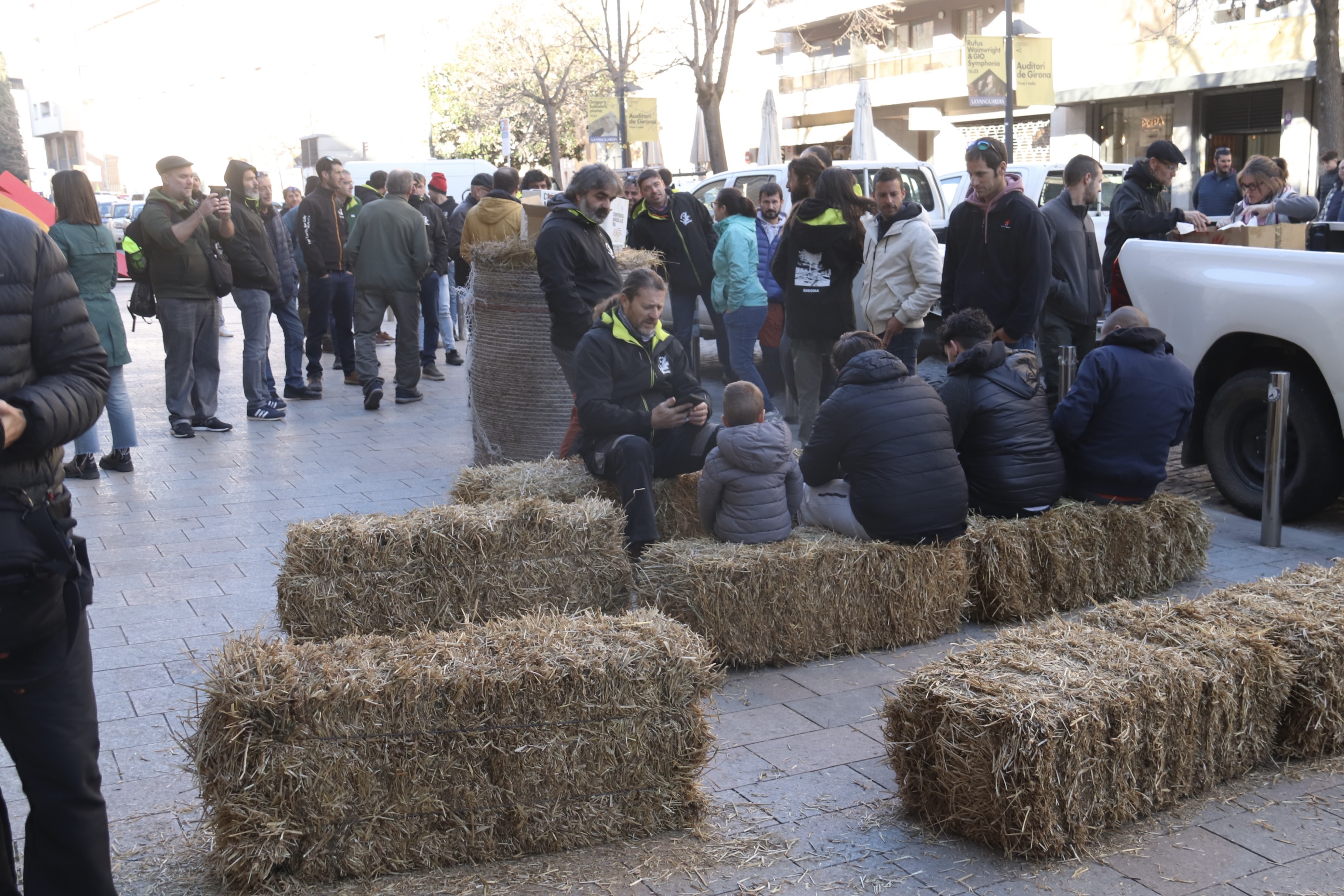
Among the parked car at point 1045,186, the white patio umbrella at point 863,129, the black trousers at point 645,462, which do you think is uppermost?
the white patio umbrella at point 863,129

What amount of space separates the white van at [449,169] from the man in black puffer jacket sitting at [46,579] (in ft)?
77.5

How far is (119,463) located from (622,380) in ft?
14.5

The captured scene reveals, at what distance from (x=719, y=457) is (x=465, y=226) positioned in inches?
243

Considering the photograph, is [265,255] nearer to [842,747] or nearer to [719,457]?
[719,457]

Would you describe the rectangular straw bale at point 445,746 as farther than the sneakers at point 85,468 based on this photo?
No

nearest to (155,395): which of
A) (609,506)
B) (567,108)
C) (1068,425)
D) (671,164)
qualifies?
(609,506)

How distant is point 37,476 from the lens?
264cm

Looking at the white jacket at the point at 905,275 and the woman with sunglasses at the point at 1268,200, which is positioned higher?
the woman with sunglasses at the point at 1268,200

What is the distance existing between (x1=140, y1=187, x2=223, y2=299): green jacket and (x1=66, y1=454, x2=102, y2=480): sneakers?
4.96ft

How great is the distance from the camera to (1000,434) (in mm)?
5484

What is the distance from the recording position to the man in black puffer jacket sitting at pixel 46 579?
2570 mm

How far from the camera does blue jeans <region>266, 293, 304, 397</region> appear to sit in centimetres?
1092

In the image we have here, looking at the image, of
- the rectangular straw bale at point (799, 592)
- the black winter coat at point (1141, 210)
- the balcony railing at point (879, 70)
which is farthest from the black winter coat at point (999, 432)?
the balcony railing at point (879, 70)

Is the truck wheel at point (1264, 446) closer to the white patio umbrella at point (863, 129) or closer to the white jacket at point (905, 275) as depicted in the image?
the white jacket at point (905, 275)
